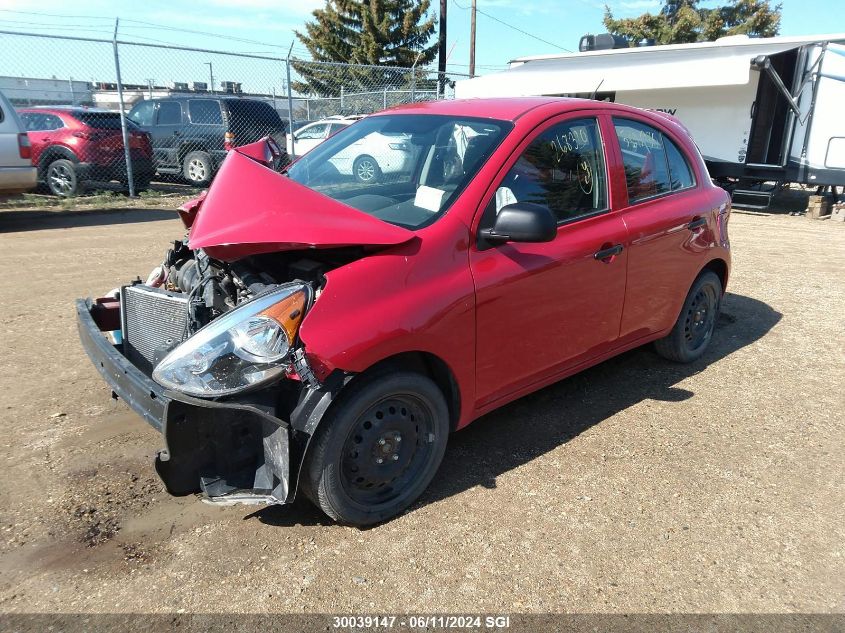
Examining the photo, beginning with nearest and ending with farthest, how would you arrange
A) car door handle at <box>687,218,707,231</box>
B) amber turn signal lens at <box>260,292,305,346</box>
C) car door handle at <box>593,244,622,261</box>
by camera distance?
1. amber turn signal lens at <box>260,292,305,346</box>
2. car door handle at <box>593,244,622,261</box>
3. car door handle at <box>687,218,707,231</box>

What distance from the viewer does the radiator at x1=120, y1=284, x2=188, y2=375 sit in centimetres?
288

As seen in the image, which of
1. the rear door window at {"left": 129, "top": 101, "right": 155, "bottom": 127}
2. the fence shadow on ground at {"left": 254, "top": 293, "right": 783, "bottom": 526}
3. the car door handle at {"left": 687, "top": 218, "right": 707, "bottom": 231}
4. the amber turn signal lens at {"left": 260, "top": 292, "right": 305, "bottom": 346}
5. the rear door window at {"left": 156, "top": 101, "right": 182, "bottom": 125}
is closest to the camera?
the amber turn signal lens at {"left": 260, "top": 292, "right": 305, "bottom": 346}

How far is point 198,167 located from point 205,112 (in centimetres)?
114

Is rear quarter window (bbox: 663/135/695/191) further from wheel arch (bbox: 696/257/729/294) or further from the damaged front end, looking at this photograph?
the damaged front end

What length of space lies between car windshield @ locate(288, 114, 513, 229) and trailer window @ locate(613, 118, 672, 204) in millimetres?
965

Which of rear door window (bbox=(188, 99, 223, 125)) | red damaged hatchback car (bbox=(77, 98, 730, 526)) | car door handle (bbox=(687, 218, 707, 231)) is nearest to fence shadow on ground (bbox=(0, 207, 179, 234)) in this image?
rear door window (bbox=(188, 99, 223, 125))

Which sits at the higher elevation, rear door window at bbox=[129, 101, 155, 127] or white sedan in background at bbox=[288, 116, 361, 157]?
rear door window at bbox=[129, 101, 155, 127]

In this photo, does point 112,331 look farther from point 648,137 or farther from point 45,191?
point 45,191

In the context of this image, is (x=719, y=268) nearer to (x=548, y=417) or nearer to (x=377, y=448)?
(x=548, y=417)

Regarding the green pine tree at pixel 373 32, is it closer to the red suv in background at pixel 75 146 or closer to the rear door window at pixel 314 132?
the rear door window at pixel 314 132

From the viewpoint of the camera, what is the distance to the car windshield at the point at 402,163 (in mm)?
3049

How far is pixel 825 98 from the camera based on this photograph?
39.5ft

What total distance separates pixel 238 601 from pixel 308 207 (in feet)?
5.28

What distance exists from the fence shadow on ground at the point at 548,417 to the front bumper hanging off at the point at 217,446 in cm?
41
